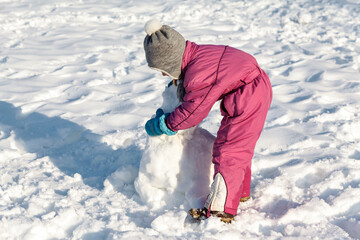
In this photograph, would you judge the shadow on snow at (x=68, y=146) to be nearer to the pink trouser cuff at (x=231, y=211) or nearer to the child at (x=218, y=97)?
the child at (x=218, y=97)

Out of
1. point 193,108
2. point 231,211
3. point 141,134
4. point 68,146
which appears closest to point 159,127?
point 193,108

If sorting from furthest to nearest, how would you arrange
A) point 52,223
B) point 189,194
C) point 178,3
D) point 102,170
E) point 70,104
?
1. point 178,3
2. point 70,104
3. point 102,170
4. point 189,194
5. point 52,223

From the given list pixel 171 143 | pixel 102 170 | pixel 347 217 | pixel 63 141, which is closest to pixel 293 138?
pixel 347 217

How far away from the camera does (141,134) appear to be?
3.54 metres

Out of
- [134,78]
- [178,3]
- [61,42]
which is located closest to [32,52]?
[61,42]

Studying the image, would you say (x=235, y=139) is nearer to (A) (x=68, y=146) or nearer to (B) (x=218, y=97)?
(B) (x=218, y=97)

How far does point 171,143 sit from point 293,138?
1318 mm

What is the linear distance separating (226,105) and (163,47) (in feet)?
1.58

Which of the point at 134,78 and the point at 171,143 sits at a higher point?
the point at 171,143

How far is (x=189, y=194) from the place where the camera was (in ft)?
8.27

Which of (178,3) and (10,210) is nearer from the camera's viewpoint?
(10,210)

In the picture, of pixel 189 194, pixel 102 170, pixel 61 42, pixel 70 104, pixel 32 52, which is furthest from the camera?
pixel 61 42

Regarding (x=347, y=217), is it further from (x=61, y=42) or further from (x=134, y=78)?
(x=61, y=42)

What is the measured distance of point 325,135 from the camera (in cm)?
343
